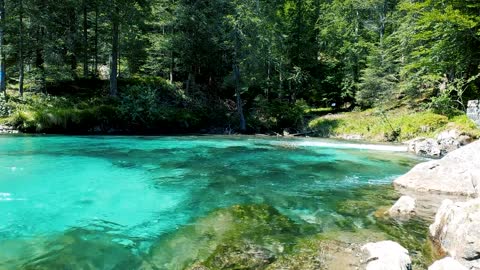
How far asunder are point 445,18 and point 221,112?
18347 millimetres

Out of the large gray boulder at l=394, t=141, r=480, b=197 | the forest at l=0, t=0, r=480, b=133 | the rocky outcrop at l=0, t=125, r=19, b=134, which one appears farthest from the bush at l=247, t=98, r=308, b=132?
the large gray boulder at l=394, t=141, r=480, b=197

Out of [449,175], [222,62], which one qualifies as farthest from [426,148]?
[222,62]

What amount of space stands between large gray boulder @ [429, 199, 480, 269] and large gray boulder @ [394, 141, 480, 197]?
3341mm

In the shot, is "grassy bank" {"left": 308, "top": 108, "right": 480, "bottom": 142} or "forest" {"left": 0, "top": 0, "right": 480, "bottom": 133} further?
"forest" {"left": 0, "top": 0, "right": 480, "bottom": 133}

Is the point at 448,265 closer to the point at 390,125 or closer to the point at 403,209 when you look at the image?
the point at 403,209

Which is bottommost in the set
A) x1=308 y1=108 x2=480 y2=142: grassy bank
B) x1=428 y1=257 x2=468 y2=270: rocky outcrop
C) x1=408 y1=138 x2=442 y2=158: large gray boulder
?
x1=428 y1=257 x2=468 y2=270: rocky outcrop

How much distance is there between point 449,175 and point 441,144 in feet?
29.8

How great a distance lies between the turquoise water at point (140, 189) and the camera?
6.07m

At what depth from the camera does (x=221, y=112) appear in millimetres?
32438

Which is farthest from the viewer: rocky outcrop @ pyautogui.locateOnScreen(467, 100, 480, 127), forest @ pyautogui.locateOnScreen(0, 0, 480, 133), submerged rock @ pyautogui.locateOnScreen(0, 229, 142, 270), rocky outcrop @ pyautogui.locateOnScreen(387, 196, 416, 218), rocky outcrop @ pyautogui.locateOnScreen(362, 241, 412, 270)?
forest @ pyautogui.locateOnScreen(0, 0, 480, 133)

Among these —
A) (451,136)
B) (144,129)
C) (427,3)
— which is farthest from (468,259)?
(144,129)

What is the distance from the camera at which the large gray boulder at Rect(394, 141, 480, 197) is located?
9070 mm

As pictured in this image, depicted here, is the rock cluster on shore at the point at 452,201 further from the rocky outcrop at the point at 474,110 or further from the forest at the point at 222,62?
the forest at the point at 222,62

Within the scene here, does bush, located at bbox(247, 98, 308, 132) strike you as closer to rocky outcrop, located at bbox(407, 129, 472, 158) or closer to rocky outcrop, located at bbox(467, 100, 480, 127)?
rocky outcrop, located at bbox(407, 129, 472, 158)
